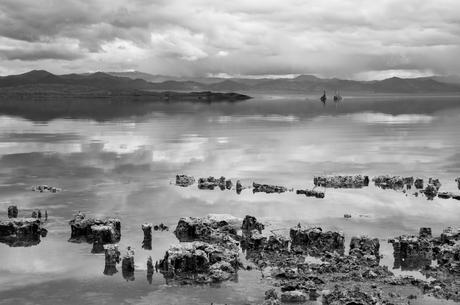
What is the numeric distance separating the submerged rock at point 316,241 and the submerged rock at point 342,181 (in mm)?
18696

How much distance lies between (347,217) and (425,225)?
18.3 ft

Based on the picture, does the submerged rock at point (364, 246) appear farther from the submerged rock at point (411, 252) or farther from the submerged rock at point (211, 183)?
the submerged rock at point (211, 183)

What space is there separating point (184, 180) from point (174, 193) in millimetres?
4604

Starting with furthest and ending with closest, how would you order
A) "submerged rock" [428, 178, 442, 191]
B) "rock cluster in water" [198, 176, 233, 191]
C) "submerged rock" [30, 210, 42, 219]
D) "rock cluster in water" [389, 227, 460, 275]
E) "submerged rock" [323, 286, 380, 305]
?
"rock cluster in water" [198, 176, 233, 191] → "submerged rock" [428, 178, 442, 191] → "submerged rock" [30, 210, 42, 219] → "rock cluster in water" [389, 227, 460, 275] → "submerged rock" [323, 286, 380, 305]

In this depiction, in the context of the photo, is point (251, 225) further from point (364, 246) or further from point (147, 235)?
point (364, 246)

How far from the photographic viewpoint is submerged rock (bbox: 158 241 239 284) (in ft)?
103

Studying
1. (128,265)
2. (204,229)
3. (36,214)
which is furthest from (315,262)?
(36,214)

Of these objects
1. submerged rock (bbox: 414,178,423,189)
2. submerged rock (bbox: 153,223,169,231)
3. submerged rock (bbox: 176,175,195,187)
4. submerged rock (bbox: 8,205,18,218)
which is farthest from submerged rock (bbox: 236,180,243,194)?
submerged rock (bbox: 8,205,18,218)

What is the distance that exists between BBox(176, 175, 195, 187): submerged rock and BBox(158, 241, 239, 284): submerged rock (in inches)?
905

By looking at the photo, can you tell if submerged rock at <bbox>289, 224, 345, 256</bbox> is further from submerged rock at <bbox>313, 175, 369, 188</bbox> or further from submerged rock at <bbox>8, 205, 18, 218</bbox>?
submerged rock at <bbox>8, 205, 18, 218</bbox>

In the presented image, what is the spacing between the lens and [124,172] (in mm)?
63438

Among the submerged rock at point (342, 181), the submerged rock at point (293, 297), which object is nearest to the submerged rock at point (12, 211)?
the submerged rock at point (293, 297)

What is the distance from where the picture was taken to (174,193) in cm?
5281

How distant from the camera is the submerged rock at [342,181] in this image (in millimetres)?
56469
